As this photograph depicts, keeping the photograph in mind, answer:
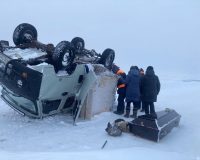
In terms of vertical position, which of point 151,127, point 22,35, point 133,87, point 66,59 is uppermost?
point 22,35

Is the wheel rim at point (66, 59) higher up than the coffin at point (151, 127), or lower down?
higher up

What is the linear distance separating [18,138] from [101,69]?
3.06 m

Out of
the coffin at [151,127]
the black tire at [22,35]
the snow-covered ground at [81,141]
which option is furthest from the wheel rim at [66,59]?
the coffin at [151,127]

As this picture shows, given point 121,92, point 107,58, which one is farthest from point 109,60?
point 121,92

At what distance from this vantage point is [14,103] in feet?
24.6

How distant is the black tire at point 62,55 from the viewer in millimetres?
6992

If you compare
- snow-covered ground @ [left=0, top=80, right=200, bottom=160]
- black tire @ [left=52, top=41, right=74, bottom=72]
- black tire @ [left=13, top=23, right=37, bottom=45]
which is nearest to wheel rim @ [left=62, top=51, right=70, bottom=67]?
black tire @ [left=52, top=41, right=74, bottom=72]

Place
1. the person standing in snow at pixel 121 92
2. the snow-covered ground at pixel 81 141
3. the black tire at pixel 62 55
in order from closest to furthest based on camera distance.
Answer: the snow-covered ground at pixel 81 141, the black tire at pixel 62 55, the person standing in snow at pixel 121 92

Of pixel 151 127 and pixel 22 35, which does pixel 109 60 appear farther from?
pixel 151 127

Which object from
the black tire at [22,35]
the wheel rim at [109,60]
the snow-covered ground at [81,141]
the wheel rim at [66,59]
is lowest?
the snow-covered ground at [81,141]

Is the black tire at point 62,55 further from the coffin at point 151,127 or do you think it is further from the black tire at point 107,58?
the black tire at point 107,58

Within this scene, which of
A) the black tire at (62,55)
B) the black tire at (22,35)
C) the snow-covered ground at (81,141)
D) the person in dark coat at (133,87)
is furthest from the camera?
the person in dark coat at (133,87)

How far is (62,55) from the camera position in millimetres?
6992

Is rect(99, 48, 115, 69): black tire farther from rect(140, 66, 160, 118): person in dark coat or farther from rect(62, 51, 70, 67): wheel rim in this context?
rect(62, 51, 70, 67): wheel rim
